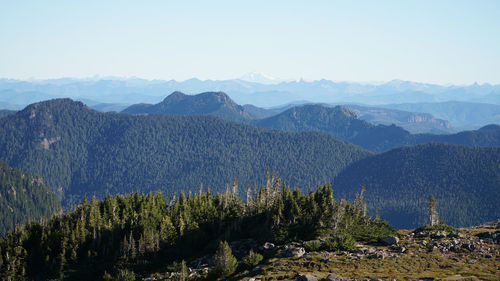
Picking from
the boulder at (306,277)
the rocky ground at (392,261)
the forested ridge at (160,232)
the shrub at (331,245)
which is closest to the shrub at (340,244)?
the shrub at (331,245)

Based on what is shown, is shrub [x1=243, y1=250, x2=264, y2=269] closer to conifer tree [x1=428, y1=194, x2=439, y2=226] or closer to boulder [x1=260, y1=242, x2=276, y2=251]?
boulder [x1=260, y1=242, x2=276, y2=251]

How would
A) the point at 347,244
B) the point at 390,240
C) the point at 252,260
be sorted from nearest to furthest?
the point at 252,260 < the point at 347,244 < the point at 390,240

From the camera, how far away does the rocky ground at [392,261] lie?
2960 inches

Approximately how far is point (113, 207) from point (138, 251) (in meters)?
37.0

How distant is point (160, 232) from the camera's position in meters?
125

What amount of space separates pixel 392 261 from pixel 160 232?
220 ft

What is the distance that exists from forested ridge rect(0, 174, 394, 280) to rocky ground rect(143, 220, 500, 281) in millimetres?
9738

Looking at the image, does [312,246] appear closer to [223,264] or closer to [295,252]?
[295,252]

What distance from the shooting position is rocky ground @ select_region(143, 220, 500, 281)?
247ft

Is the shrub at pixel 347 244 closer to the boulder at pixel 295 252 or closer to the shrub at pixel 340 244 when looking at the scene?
the shrub at pixel 340 244

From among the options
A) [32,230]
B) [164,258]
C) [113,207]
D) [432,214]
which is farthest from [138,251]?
[432,214]

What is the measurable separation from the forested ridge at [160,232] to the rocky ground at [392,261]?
9.74 metres

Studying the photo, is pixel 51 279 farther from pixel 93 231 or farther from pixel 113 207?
pixel 113 207

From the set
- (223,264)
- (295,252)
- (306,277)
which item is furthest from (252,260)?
(306,277)
